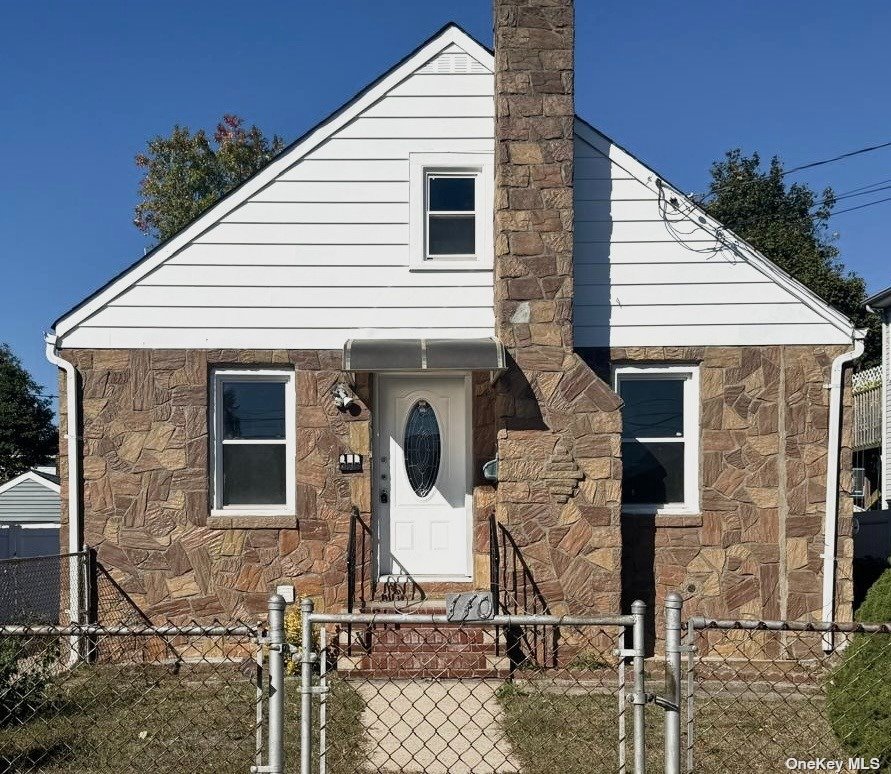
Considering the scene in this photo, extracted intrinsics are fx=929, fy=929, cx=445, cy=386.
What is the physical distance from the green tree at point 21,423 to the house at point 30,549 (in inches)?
506

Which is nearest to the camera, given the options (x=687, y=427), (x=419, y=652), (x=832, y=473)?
(x=419, y=652)

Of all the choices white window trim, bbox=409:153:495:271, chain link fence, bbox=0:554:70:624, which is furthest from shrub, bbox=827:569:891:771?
chain link fence, bbox=0:554:70:624

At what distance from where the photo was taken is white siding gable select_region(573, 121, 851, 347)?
9.00m

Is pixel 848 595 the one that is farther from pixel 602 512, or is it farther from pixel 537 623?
pixel 537 623

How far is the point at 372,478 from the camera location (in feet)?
29.8

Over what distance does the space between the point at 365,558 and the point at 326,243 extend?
3.09 meters

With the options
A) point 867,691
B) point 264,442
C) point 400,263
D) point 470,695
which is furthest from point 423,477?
point 867,691

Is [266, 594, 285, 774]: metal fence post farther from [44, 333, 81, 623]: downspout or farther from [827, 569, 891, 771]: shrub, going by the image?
[44, 333, 81, 623]: downspout

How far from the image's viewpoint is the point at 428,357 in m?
8.20

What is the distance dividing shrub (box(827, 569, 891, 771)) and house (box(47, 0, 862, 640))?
4092 mm

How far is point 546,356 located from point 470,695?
11.1 ft

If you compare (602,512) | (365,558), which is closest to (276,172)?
(365,558)

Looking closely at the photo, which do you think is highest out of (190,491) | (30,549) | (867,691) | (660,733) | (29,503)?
(190,491)

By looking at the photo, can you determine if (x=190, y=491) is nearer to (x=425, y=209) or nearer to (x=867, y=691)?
(x=425, y=209)
